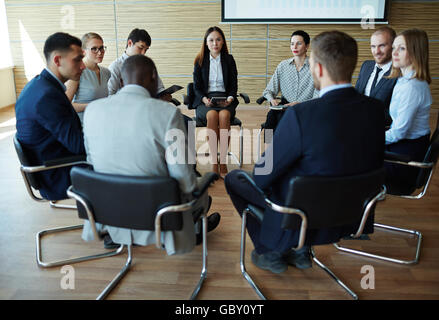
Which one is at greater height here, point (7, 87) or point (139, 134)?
point (139, 134)

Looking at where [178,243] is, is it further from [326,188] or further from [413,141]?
[413,141]

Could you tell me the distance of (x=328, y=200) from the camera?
1.59 meters

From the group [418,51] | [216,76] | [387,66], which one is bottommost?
[216,76]

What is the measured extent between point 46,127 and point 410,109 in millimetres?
2174

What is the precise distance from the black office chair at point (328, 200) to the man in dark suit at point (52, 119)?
50.3 inches

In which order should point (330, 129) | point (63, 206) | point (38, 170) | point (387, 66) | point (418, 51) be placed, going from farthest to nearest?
point (63, 206) < point (387, 66) < point (418, 51) < point (38, 170) < point (330, 129)

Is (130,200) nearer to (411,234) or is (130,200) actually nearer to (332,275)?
(332,275)

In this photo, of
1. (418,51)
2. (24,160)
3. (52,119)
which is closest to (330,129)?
(418,51)

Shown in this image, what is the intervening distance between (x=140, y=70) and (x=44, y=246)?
1466 millimetres

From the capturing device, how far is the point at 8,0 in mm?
6707

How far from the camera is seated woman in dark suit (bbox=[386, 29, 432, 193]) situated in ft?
7.61

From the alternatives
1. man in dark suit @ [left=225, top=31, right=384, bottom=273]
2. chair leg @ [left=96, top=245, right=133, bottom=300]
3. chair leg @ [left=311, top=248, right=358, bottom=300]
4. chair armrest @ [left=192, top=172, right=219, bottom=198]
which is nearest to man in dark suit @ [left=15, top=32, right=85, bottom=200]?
chair leg @ [left=96, top=245, right=133, bottom=300]

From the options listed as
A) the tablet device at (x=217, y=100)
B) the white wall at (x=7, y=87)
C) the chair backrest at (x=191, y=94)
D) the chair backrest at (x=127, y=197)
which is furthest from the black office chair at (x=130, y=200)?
the white wall at (x=7, y=87)

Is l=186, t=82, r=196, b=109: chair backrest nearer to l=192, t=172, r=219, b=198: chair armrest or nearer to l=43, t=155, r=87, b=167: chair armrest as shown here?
l=43, t=155, r=87, b=167: chair armrest
